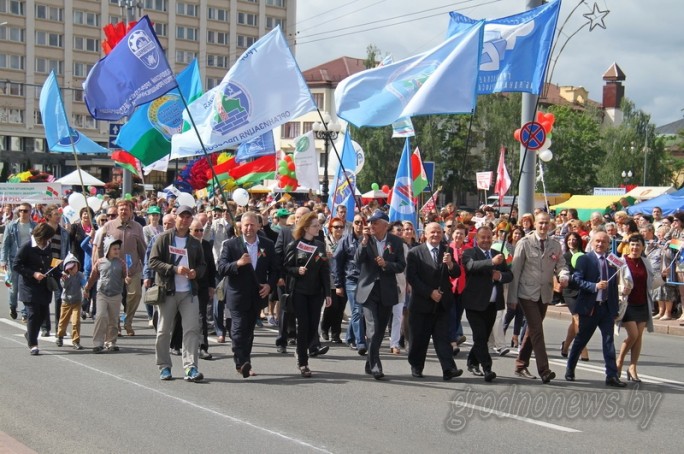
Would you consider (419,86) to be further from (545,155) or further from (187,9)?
(187,9)

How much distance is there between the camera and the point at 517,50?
12.2m

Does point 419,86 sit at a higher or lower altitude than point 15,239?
higher

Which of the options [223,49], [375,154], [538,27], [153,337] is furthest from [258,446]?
[223,49]

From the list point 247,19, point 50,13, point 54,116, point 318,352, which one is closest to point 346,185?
point 54,116

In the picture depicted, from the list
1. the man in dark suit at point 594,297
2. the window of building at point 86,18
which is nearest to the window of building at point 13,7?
Answer: the window of building at point 86,18

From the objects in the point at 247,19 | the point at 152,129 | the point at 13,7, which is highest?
the point at 247,19

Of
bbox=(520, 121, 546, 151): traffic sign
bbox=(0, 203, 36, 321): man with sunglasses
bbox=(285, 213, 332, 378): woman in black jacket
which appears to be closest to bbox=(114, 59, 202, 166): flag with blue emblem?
bbox=(0, 203, 36, 321): man with sunglasses

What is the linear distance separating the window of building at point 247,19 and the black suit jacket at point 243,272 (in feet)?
287

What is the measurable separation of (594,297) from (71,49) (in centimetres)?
8110

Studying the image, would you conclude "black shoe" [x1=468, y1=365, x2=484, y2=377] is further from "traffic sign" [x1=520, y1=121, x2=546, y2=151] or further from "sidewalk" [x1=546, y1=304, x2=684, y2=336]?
"traffic sign" [x1=520, y1=121, x2=546, y2=151]

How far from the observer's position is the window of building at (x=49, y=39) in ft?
270

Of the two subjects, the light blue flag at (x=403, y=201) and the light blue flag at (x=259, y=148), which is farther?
the light blue flag at (x=259, y=148)

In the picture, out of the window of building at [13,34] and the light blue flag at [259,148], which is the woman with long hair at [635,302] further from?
the window of building at [13,34]

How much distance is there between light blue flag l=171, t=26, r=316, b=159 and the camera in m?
12.5
